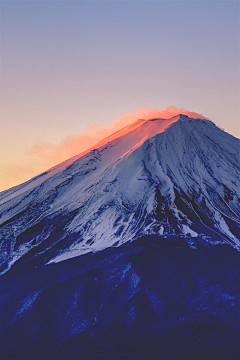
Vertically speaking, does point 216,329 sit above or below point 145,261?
below

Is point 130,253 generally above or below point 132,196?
below

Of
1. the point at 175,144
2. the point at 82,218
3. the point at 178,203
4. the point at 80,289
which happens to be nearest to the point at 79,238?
the point at 82,218

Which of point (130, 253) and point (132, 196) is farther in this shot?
point (132, 196)

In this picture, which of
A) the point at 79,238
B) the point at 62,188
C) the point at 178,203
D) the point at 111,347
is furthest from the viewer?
the point at 62,188

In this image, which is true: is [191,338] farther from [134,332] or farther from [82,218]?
[82,218]

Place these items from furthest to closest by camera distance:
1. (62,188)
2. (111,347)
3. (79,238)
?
(62,188), (79,238), (111,347)
